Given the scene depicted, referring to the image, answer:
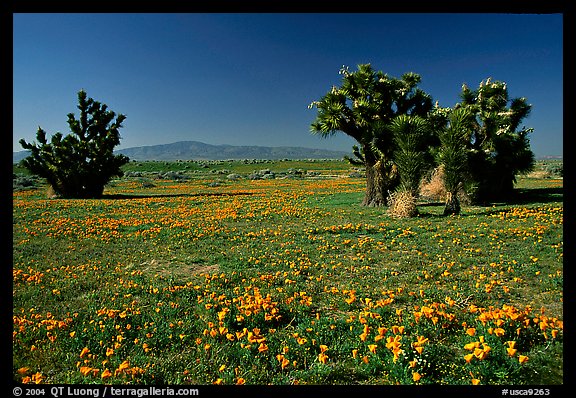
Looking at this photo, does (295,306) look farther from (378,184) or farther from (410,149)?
(378,184)

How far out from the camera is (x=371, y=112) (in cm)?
1745

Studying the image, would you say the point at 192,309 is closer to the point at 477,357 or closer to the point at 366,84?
the point at 477,357

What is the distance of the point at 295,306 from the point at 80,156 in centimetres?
3024

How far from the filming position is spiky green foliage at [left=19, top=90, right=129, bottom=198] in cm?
2788

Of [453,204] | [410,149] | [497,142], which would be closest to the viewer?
[453,204]

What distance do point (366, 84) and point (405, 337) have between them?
16.4 metres

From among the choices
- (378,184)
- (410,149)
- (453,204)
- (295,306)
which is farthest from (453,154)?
(295,306)

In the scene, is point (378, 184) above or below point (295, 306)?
above

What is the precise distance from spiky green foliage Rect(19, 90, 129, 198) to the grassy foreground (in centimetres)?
1929

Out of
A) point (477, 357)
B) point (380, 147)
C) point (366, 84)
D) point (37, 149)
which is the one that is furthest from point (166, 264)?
point (37, 149)

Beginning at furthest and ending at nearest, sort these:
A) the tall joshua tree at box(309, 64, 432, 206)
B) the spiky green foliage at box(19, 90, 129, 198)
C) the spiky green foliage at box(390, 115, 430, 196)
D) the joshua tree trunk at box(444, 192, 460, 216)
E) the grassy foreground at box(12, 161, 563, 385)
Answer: the spiky green foliage at box(19, 90, 129, 198), the tall joshua tree at box(309, 64, 432, 206), the spiky green foliage at box(390, 115, 430, 196), the joshua tree trunk at box(444, 192, 460, 216), the grassy foreground at box(12, 161, 563, 385)

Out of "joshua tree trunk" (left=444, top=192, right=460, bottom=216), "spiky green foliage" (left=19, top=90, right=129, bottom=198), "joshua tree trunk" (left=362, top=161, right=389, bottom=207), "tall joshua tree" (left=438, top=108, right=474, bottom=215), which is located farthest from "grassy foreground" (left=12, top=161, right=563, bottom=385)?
"spiky green foliage" (left=19, top=90, right=129, bottom=198)

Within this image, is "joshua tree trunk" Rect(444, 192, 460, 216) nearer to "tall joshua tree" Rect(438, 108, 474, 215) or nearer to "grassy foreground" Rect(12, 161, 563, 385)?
"tall joshua tree" Rect(438, 108, 474, 215)

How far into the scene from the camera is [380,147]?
17.8 meters
